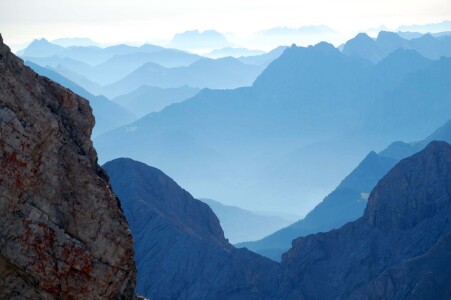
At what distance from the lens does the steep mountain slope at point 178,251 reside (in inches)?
3979

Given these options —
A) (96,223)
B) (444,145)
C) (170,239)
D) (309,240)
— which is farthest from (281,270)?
(96,223)

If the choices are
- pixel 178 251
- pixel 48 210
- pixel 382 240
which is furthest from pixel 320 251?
pixel 48 210

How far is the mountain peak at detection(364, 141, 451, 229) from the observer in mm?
100688

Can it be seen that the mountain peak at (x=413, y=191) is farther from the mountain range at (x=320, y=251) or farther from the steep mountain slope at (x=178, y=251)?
the steep mountain slope at (x=178, y=251)

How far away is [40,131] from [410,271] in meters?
68.3

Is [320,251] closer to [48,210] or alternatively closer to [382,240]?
[382,240]

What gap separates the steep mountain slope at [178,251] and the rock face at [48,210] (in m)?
75.2

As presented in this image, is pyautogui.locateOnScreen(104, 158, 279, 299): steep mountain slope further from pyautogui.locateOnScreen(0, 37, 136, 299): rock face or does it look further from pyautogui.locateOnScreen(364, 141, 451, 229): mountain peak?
pyautogui.locateOnScreen(0, 37, 136, 299): rock face

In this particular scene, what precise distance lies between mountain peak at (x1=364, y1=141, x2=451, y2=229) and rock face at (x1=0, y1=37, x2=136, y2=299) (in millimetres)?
78305

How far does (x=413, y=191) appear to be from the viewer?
102250 mm

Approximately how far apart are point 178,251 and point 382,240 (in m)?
24.6

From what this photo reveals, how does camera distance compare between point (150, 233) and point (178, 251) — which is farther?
point (150, 233)

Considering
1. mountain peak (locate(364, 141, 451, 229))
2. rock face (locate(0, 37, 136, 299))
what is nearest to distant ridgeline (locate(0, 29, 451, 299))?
rock face (locate(0, 37, 136, 299))

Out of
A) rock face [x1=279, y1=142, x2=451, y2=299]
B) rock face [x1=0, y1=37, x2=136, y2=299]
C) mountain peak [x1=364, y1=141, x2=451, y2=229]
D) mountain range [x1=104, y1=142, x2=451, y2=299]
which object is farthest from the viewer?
mountain peak [x1=364, y1=141, x2=451, y2=229]
